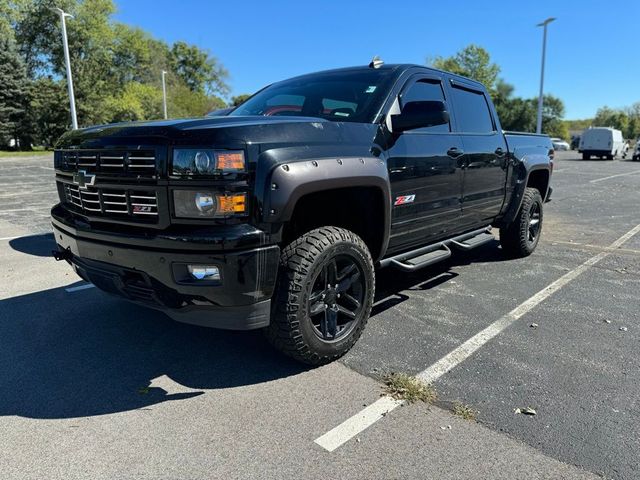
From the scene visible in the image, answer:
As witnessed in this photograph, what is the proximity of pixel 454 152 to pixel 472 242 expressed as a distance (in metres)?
1.14

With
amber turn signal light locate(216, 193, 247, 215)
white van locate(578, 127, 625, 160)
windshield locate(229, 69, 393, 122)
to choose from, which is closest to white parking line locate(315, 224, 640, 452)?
amber turn signal light locate(216, 193, 247, 215)

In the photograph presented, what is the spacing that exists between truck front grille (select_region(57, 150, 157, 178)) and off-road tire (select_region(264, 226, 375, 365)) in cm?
92

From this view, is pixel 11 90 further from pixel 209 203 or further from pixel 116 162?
pixel 209 203

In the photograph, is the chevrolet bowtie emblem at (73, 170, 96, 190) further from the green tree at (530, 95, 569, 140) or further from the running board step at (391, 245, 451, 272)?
the green tree at (530, 95, 569, 140)

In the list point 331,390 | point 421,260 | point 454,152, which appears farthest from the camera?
point 454,152

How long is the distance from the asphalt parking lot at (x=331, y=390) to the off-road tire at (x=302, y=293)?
0.61 ft

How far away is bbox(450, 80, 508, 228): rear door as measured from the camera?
4613 mm

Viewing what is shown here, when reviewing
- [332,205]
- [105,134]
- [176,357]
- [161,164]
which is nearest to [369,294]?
[332,205]

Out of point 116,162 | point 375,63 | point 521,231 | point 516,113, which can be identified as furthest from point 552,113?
point 116,162

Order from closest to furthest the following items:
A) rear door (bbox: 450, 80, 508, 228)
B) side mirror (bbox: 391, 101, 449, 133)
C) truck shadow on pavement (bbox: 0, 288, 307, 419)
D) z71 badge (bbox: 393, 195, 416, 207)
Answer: truck shadow on pavement (bbox: 0, 288, 307, 419), side mirror (bbox: 391, 101, 449, 133), z71 badge (bbox: 393, 195, 416, 207), rear door (bbox: 450, 80, 508, 228)

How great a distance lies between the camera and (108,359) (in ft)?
11.0

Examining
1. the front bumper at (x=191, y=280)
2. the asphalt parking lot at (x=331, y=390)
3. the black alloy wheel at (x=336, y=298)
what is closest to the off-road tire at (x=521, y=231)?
the asphalt parking lot at (x=331, y=390)

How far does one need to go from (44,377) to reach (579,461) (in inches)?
121

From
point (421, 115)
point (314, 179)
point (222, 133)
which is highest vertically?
point (421, 115)
